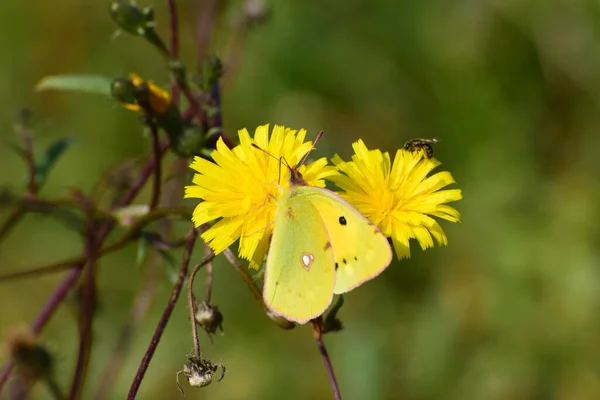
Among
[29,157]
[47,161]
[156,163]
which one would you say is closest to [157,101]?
[156,163]

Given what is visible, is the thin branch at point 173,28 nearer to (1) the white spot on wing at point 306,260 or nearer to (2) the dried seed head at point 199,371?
(1) the white spot on wing at point 306,260

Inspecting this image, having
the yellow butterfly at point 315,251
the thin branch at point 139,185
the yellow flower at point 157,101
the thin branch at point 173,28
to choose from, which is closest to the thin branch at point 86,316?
the thin branch at point 139,185

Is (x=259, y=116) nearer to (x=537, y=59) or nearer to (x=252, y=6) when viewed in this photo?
(x=252, y=6)

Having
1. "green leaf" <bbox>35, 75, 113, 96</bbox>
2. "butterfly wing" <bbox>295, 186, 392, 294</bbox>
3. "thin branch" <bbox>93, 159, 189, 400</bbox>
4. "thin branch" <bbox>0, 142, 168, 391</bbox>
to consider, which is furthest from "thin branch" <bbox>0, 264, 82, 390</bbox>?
"butterfly wing" <bbox>295, 186, 392, 294</bbox>

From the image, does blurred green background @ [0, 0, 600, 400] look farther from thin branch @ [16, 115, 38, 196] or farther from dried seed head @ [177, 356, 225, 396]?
dried seed head @ [177, 356, 225, 396]

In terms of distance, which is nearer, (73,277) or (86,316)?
(86,316)

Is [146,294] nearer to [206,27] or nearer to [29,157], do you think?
[29,157]
